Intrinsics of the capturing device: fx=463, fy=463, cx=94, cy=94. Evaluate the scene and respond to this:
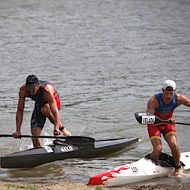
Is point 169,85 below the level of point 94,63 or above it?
above

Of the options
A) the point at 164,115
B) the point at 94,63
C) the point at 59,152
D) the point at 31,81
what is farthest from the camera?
the point at 94,63

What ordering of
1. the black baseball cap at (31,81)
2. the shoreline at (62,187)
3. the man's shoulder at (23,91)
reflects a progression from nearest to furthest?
the shoreline at (62,187) → the black baseball cap at (31,81) → the man's shoulder at (23,91)

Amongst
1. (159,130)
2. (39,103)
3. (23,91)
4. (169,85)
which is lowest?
(159,130)

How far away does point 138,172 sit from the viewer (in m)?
9.45

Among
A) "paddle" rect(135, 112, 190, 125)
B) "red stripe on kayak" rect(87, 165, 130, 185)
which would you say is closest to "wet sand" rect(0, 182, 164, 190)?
"red stripe on kayak" rect(87, 165, 130, 185)

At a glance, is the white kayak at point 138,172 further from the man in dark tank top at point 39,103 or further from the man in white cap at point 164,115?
the man in dark tank top at point 39,103

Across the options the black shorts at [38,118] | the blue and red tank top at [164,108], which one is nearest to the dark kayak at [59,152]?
the black shorts at [38,118]

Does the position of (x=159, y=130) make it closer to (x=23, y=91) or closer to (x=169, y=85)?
(x=169, y=85)

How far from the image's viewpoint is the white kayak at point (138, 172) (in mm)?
9023

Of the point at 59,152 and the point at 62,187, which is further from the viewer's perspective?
the point at 59,152

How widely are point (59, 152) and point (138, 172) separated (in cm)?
218

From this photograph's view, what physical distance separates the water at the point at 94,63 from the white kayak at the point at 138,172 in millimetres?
295

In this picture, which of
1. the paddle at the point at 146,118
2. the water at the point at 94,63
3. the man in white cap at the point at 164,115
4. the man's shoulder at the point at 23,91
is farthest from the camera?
the water at the point at 94,63

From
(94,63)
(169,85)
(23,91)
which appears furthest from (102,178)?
(94,63)
